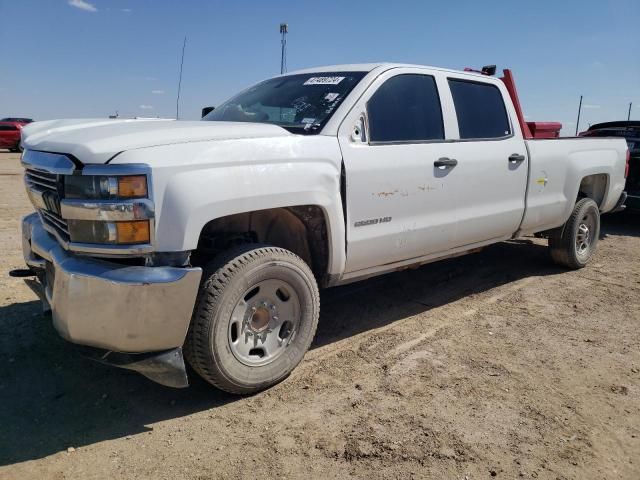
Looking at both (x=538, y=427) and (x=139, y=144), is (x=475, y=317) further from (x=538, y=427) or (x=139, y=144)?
(x=139, y=144)

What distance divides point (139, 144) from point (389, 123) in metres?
1.81

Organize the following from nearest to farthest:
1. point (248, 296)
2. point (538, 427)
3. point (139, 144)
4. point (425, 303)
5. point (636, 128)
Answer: point (139, 144), point (538, 427), point (248, 296), point (425, 303), point (636, 128)

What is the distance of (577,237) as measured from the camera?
5.93 metres

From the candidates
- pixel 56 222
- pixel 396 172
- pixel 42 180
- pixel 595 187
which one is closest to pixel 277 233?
pixel 396 172

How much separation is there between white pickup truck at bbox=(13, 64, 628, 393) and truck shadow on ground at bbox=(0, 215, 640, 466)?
376 millimetres

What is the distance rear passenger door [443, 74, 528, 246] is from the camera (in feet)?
14.0

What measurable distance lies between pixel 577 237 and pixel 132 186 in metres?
5.05

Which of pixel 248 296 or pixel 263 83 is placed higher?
pixel 263 83

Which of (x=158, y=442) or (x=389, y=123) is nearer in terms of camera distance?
(x=158, y=442)

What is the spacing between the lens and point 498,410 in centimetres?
301

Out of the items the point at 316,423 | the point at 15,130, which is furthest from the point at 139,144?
the point at 15,130

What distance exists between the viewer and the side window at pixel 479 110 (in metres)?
4.39

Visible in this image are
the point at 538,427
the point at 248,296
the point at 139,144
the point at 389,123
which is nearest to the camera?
the point at 139,144

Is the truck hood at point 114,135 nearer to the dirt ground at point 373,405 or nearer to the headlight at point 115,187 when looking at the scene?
the headlight at point 115,187
